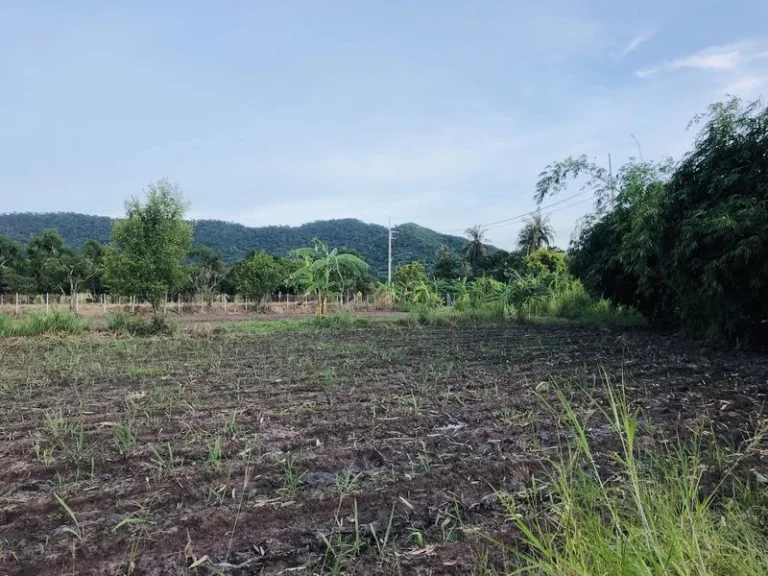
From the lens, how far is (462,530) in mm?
2607

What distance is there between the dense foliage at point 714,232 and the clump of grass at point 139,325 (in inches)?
441

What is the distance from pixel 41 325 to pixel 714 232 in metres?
14.2

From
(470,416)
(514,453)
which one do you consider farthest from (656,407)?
(514,453)

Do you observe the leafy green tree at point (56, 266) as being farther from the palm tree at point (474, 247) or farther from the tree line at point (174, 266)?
the palm tree at point (474, 247)

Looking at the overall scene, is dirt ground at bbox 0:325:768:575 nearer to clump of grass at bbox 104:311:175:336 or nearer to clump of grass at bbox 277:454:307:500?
clump of grass at bbox 277:454:307:500

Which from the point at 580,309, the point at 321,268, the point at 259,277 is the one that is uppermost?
the point at 321,268

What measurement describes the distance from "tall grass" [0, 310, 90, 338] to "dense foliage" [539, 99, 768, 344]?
13.1 meters

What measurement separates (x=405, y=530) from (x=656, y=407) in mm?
3414

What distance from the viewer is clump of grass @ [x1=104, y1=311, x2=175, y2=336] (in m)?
13.8

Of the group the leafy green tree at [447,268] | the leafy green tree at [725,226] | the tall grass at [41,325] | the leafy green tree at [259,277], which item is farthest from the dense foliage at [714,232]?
the leafy green tree at [447,268]

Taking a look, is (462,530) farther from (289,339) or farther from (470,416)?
(289,339)

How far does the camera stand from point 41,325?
1325 centimetres

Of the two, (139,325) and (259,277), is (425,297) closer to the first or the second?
(259,277)

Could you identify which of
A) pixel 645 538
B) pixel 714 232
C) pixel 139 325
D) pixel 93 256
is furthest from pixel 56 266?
pixel 645 538
